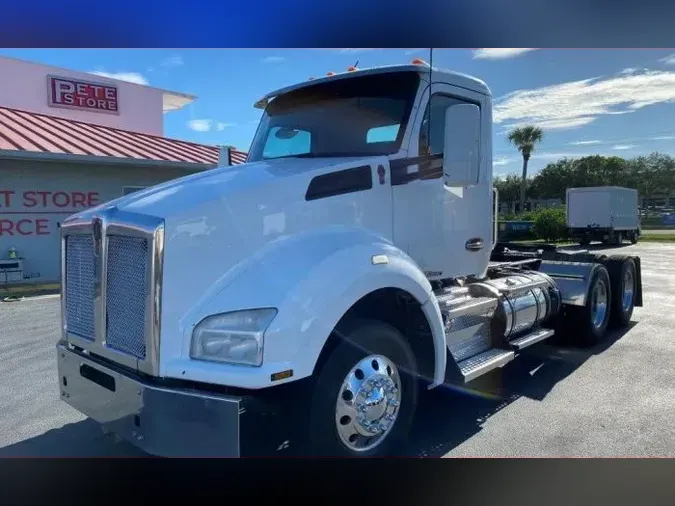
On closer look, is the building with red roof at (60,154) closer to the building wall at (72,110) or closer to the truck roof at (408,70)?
the building wall at (72,110)

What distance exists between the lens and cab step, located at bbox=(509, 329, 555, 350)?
5.16 meters

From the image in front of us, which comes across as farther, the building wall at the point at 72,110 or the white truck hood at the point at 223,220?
the building wall at the point at 72,110

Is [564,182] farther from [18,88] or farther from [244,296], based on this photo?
[18,88]

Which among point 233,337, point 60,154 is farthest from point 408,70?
point 60,154

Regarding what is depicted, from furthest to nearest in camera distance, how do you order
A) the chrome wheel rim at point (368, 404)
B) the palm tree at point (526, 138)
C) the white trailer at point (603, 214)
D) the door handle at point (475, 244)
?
the white trailer at point (603, 214), the door handle at point (475, 244), the palm tree at point (526, 138), the chrome wheel rim at point (368, 404)

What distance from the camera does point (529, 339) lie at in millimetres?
5422

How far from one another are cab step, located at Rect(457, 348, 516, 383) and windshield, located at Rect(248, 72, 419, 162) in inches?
69.4

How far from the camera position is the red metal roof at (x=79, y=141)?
1296 cm

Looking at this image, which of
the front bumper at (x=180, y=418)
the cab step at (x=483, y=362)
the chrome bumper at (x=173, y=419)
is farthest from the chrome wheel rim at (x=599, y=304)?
the chrome bumper at (x=173, y=419)

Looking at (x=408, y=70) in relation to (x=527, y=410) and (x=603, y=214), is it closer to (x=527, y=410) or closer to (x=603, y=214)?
(x=527, y=410)

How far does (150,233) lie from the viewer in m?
2.85

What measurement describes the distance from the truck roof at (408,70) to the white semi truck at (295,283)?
2 centimetres
